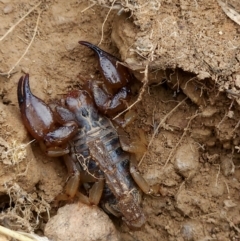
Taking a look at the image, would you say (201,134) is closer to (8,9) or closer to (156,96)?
(156,96)

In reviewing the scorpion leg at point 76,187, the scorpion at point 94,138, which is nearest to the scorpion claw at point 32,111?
the scorpion at point 94,138

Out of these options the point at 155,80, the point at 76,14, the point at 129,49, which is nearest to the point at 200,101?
the point at 155,80

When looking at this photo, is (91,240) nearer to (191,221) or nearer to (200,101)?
(191,221)

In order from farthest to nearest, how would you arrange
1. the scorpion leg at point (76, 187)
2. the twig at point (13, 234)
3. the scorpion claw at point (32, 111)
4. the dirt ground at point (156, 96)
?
the scorpion leg at point (76, 187) → the scorpion claw at point (32, 111) → the dirt ground at point (156, 96) → the twig at point (13, 234)

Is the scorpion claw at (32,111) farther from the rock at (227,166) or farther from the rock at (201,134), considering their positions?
the rock at (227,166)

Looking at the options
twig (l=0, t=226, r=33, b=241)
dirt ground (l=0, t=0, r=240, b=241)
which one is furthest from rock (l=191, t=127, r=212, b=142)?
twig (l=0, t=226, r=33, b=241)

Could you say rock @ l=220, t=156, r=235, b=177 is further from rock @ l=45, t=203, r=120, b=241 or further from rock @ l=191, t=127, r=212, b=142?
rock @ l=45, t=203, r=120, b=241
